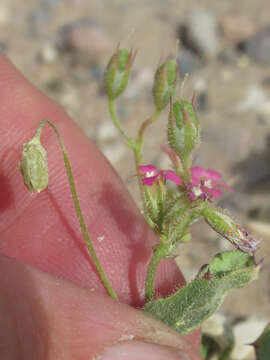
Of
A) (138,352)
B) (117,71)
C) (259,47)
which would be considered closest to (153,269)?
(138,352)

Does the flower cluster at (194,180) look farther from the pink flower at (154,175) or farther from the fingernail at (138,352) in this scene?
the fingernail at (138,352)

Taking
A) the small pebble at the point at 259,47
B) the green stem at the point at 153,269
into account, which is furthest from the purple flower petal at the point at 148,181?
the small pebble at the point at 259,47

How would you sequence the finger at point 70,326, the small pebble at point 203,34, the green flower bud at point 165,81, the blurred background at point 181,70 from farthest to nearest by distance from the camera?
the small pebble at point 203,34, the blurred background at point 181,70, the green flower bud at point 165,81, the finger at point 70,326

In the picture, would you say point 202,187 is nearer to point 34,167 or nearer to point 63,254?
point 34,167

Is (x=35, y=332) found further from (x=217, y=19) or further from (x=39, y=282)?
(x=217, y=19)

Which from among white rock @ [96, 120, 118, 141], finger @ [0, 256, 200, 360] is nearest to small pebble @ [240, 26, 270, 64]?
white rock @ [96, 120, 118, 141]

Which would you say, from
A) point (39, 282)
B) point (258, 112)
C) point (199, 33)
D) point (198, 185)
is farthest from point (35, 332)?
point (199, 33)
